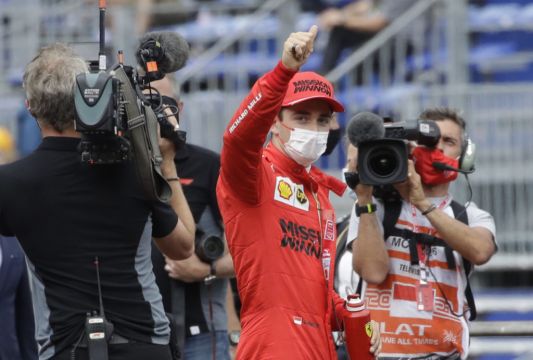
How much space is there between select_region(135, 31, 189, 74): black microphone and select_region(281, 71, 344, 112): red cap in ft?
1.49

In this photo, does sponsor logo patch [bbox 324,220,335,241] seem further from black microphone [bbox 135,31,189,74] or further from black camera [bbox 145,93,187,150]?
black microphone [bbox 135,31,189,74]

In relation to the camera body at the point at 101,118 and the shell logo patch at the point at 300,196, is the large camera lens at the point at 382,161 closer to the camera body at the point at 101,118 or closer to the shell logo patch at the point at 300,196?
the shell logo patch at the point at 300,196

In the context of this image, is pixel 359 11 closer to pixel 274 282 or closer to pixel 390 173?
pixel 390 173

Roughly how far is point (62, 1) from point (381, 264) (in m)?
9.00

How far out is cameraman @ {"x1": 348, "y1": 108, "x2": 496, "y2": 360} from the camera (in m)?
5.22

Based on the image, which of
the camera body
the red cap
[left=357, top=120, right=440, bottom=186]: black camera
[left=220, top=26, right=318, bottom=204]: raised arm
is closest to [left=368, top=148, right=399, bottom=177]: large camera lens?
[left=357, top=120, right=440, bottom=186]: black camera

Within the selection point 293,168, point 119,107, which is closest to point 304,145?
point 293,168

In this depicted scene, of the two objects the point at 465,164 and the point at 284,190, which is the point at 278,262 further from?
the point at 465,164

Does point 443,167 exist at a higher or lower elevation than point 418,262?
higher

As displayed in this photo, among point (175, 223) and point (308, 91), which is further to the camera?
point (308, 91)

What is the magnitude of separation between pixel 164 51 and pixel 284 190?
69cm

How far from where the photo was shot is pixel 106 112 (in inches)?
154

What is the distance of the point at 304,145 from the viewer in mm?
4484

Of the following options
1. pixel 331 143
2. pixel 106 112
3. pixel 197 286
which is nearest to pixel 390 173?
pixel 331 143
